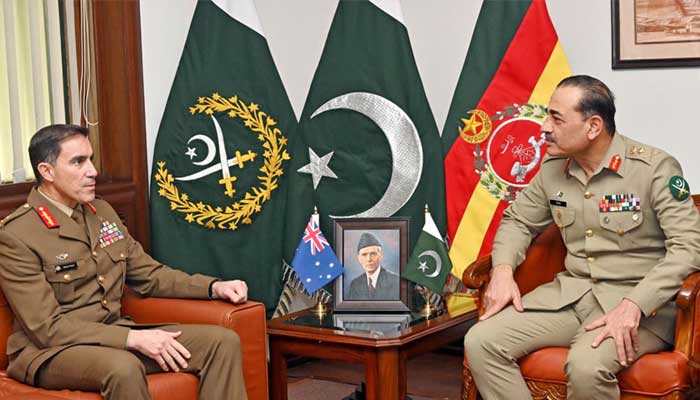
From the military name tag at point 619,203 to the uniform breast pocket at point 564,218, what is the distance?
11cm

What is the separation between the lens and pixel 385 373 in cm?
320

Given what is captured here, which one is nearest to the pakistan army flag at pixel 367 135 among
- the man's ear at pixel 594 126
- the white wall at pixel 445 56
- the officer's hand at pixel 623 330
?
the white wall at pixel 445 56

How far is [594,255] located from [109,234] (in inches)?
65.8

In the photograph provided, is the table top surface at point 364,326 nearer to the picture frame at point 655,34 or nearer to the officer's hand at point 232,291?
the officer's hand at point 232,291

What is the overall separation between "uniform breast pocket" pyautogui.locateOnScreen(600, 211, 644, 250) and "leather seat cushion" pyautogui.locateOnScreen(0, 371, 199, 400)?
1456mm

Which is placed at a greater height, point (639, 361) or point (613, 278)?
point (613, 278)

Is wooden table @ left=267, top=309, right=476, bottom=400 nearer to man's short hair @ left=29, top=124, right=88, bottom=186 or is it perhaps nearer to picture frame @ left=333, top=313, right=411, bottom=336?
picture frame @ left=333, top=313, right=411, bottom=336

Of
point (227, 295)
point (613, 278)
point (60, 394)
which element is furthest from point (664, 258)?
point (60, 394)

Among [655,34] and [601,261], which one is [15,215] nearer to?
[601,261]

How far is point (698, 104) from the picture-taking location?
12.7 ft

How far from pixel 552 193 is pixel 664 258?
46cm

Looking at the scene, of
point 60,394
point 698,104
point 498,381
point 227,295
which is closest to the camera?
point 60,394

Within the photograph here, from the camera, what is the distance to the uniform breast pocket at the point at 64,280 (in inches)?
119

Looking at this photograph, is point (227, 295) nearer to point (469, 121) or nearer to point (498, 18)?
point (469, 121)
